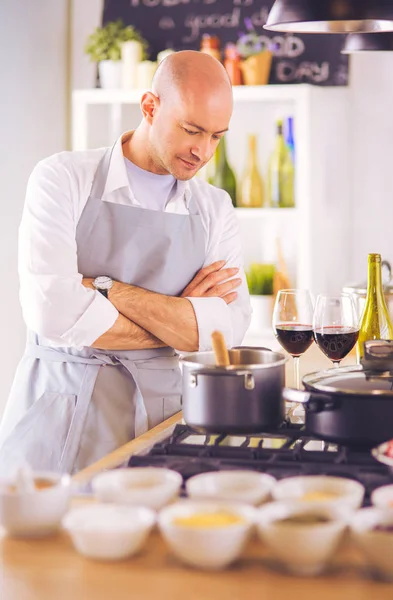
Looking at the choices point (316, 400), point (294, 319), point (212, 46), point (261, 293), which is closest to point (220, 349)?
point (316, 400)

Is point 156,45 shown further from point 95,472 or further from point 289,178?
point 95,472

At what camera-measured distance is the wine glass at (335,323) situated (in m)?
2.13

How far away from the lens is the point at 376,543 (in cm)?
118

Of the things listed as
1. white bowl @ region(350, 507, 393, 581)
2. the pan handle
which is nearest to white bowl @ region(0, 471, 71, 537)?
white bowl @ region(350, 507, 393, 581)

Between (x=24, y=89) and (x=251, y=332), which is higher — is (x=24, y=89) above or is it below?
above

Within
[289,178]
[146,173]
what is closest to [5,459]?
[146,173]

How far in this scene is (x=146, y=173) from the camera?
8.41 ft

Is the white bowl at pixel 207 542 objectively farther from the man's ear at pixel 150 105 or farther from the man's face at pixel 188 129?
the man's ear at pixel 150 105

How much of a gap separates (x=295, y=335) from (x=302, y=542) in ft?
3.42

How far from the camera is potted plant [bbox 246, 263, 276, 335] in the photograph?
173 inches

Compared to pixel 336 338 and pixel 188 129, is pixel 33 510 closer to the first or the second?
pixel 336 338

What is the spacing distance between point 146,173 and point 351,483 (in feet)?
4.45

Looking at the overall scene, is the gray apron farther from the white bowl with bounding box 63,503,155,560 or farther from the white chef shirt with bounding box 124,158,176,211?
the white bowl with bounding box 63,503,155,560

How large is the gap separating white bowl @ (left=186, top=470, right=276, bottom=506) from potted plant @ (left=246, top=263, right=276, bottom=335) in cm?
290
